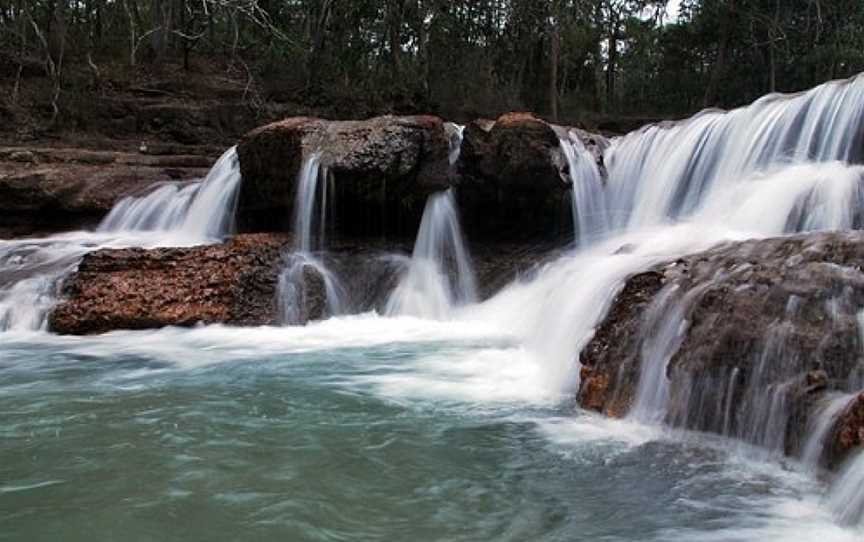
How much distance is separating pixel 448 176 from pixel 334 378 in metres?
4.70

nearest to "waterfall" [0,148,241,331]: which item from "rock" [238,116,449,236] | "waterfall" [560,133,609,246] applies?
"rock" [238,116,449,236]

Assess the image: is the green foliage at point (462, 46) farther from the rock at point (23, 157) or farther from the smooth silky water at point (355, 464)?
the smooth silky water at point (355, 464)

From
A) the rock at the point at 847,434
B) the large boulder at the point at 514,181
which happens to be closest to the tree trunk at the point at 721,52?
the large boulder at the point at 514,181

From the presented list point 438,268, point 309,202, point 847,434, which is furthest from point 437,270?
point 847,434

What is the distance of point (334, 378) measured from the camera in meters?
6.54

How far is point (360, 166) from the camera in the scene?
9.96 meters

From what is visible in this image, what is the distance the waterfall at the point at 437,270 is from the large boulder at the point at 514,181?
29 centimetres

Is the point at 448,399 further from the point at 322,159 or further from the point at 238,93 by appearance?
the point at 238,93

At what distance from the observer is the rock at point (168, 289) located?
8.70m

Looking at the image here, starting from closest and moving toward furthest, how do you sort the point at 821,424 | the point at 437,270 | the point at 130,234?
the point at 821,424 < the point at 437,270 < the point at 130,234

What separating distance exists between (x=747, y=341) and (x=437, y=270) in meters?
5.86

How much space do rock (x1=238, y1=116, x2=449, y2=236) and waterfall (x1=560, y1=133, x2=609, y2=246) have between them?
1.78m

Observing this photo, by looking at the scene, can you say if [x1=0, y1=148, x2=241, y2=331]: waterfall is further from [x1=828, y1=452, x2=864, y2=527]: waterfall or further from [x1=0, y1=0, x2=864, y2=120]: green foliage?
[x1=828, y1=452, x2=864, y2=527]: waterfall

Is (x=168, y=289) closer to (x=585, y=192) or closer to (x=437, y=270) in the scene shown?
(x=437, y=270)
